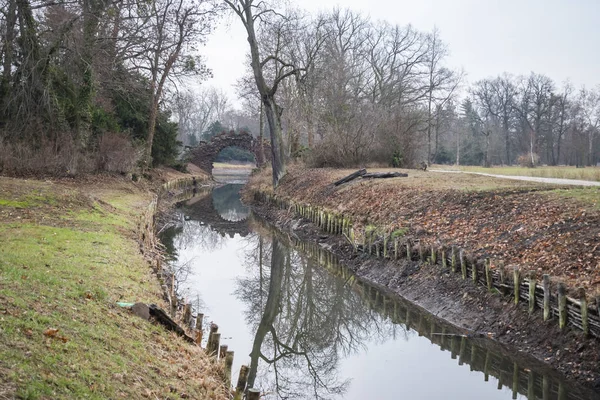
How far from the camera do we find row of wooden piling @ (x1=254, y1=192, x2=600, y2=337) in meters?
7.72

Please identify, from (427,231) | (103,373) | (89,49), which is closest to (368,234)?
(427,231)

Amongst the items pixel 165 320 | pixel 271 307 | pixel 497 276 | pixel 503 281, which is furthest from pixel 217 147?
pixel 165 320

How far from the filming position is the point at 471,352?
9.10m

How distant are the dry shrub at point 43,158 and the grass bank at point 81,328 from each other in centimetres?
878

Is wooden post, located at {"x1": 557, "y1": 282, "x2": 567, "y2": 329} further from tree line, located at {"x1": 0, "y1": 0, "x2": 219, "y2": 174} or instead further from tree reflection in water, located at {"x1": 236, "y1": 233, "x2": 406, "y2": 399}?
tree line, located at {"x1": 0, "y1": 0, "x2": 219, "y2": 174}

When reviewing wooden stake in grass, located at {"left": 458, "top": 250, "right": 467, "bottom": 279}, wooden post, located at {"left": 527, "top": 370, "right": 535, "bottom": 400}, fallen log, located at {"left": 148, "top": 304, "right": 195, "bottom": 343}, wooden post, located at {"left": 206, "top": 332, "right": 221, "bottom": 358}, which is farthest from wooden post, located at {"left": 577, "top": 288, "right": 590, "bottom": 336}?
fallen log, located at {"left": 148, "top": 304, "right": 195, "bottom": 343}

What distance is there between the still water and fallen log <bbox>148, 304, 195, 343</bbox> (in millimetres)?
1091

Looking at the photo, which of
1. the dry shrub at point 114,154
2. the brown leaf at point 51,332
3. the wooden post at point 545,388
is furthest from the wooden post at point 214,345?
the dry shrub at point 114,154

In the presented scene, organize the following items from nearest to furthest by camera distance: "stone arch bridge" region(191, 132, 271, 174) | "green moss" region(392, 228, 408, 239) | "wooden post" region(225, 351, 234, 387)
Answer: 1. "wooden post" region(225, 351, 234, 387)
2. "green moss" region(392, 228, 408, 239)
3. "stone arch bridge" region(191, 132, 271, 174)

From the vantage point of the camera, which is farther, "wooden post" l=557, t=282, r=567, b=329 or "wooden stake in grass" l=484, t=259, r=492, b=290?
"wooden stake in grass" l=484, t=259, r=492, b=290

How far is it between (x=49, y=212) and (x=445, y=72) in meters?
44.5

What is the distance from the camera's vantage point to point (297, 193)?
1025 inches

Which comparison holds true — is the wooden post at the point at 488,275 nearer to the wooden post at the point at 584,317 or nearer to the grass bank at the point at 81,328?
the wooden post at the point at 584,317

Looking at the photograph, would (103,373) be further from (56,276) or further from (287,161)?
(287,161)
